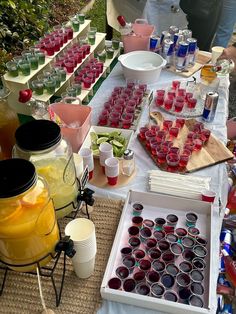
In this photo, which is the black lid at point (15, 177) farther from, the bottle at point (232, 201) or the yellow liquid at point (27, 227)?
the bottle at point (232, 201)

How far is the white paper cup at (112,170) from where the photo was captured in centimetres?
115

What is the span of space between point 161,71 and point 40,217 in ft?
4.51

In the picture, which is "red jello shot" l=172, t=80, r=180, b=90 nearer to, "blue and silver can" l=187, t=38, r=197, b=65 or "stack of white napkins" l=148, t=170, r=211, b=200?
"blue and silver can" l=187, t=38, r=197, b=65

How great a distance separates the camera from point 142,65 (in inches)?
71.8

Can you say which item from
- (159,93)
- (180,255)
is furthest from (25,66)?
(180,255)

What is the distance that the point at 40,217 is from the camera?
0.74 metres

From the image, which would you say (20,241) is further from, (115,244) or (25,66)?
(25,66)

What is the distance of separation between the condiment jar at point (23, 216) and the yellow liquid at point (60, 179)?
8 centimetres

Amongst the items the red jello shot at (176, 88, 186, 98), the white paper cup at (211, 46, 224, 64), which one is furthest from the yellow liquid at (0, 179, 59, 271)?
the white paper cup at (211, 46, 224, 64)

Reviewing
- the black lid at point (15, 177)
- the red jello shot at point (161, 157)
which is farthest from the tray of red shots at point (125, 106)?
the black lid at point (15, 177)

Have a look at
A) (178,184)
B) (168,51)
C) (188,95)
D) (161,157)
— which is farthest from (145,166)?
(168,51)

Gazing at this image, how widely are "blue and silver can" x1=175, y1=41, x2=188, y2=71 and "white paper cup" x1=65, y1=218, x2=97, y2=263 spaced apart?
1287 mm

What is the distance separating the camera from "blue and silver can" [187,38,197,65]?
1.85 m

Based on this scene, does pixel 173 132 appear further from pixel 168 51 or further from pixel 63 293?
pixel 63 293
